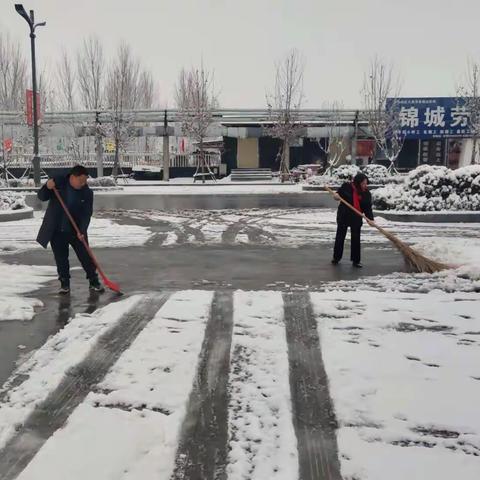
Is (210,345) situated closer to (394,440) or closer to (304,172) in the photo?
(394,440)

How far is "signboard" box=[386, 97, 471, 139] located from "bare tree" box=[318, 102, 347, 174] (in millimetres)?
3736

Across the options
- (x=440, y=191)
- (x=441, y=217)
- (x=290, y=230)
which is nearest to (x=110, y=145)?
(x=290, y=230)

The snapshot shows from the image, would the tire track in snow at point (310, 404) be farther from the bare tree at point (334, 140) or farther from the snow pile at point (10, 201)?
the bare tree at point (334, 140)

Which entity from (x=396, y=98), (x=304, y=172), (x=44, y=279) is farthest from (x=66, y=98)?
(x=44, y=279)

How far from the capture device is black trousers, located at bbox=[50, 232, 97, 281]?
655 centimetres

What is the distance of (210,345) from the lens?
470cm

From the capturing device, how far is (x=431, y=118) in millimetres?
34562

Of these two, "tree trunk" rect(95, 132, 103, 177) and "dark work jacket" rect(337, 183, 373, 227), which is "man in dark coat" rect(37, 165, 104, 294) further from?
"tree trunk" rect(95, 132, 103, 177)

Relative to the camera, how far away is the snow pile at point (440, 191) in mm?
14219

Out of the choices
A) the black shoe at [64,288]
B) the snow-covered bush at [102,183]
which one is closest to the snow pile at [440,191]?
the black shoe at [64,288]

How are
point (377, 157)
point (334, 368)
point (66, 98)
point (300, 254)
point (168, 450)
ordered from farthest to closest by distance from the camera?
point (66, 98) → point (377, 157) → point (300, 254) → point (334, 368) → point (168, 450)

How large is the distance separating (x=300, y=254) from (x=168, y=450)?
22.0 feet

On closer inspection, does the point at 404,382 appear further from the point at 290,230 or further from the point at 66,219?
the point at 290,230

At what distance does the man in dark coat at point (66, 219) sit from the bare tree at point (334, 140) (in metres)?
28.7
